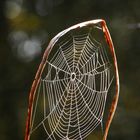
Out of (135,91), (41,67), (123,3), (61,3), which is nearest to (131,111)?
(135,91)

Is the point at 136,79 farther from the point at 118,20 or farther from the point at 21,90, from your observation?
the point at 21,90

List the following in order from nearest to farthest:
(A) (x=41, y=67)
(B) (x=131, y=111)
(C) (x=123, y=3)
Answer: (A) (x=41, y=67) < (B) (x=131, y=111) < (C) (x=123, y=3)

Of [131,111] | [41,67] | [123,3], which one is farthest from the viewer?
[123,3]

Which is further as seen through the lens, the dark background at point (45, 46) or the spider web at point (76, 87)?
the dark background at point (45, 46)

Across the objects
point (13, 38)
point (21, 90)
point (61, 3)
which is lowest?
point (21, 90)

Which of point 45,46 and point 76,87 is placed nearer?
point 76,87

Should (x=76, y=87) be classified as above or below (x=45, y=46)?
below

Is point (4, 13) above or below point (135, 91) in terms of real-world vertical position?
above

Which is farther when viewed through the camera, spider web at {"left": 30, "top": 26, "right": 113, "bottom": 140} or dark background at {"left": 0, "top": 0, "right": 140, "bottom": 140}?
dark background at {"left": 0, "top": 0, "right": 140, "bottom": 140}
